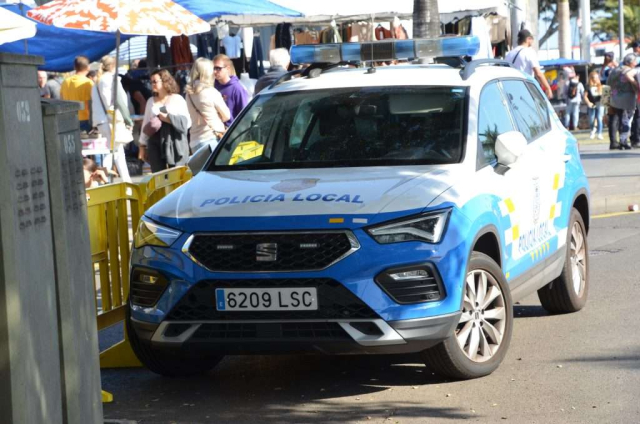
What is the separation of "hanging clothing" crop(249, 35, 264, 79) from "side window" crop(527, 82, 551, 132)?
13.1 metres

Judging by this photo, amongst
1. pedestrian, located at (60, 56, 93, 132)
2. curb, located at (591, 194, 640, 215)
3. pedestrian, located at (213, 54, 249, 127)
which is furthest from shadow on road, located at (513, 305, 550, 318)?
pedestrian, located at (60, 56, 93, 132)

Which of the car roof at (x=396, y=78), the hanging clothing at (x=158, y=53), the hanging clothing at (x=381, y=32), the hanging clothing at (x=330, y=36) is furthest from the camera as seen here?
the hanging clothing at (x=381, y=32)

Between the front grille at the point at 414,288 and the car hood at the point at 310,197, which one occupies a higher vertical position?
the car hood at the point at 310,197

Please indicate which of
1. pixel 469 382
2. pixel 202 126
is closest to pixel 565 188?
pixel 469 382

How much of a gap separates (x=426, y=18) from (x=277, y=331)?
947 cm

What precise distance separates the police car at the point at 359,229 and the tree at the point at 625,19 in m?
77.6

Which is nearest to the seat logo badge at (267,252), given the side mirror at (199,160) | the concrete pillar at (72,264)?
the concrete pillar at (72,264)

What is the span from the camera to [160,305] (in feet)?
20.8

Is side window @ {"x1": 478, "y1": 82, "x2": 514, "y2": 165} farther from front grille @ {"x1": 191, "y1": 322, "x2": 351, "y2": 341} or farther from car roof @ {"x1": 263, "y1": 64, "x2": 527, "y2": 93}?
front grille @ {"x1": 191, "y1": 322, "x2": 351, "y2": 341}

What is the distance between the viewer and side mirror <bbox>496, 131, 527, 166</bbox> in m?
7.01

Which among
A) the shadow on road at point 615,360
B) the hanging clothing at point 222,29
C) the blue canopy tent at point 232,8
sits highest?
the blue canopy tent at point 232,8

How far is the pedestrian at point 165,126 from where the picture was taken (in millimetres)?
12664

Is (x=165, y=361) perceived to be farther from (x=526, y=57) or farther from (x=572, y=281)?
(x=526, y=57)

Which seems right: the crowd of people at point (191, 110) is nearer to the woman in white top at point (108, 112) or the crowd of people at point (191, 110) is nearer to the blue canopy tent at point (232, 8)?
the woman in white top at point (108, 112)
